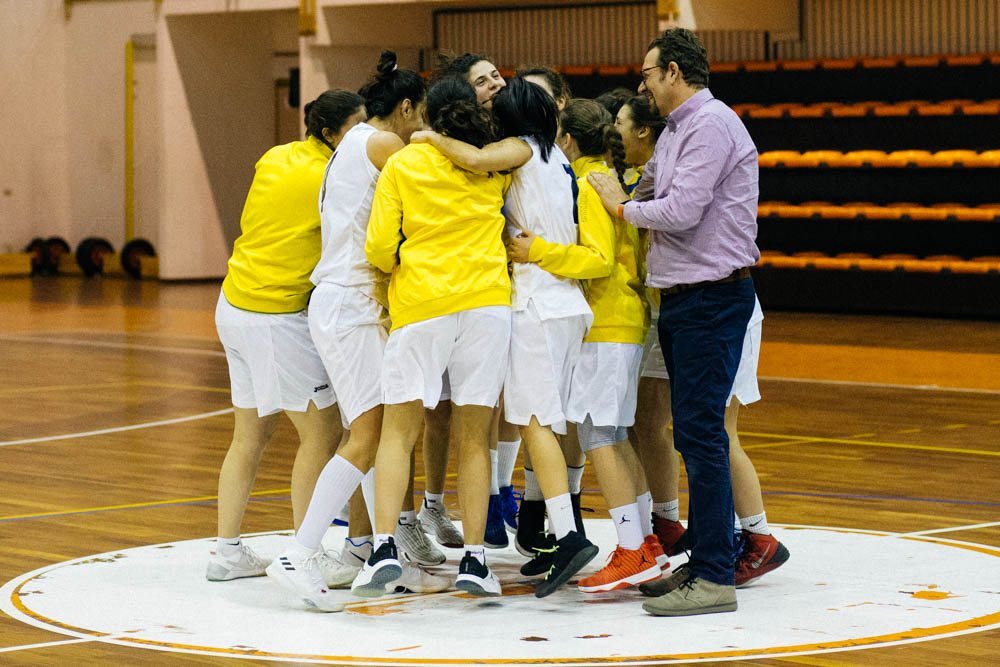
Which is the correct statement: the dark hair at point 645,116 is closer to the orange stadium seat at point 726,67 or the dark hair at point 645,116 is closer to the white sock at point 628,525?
the white sock at point 628,525

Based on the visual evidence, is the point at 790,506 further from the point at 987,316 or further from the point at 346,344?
the point at 987,316

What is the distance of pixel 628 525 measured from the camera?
472 centimetres

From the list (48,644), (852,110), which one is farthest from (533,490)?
(852,110)

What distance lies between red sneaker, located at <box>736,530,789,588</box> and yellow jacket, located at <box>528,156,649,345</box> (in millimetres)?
674

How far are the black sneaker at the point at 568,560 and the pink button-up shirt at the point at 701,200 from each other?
745 millimetres

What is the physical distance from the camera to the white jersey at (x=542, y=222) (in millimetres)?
4699

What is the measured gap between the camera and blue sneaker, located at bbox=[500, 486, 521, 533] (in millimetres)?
5707

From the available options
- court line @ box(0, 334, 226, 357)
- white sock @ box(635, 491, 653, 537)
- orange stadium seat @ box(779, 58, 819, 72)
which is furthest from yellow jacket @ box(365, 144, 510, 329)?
orange stadium seat @ box(779, 58, 819, 72)

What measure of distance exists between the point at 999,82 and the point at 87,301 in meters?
9.28

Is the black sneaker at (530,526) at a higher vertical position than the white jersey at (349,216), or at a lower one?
lower

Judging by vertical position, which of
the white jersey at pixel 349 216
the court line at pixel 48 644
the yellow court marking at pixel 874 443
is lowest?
the yellow court marking at pixel 874 443

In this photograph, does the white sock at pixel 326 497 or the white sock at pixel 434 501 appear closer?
the white sock at pixel 326 497

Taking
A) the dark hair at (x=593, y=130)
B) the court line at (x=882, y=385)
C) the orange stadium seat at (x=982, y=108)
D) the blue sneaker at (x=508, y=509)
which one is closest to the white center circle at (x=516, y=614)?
the blue sneaker at (x=508, y=509)

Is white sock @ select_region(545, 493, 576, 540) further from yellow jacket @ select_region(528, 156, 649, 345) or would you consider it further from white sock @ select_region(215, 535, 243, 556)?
white sock @ select_region(215, 535, 243, 556)
